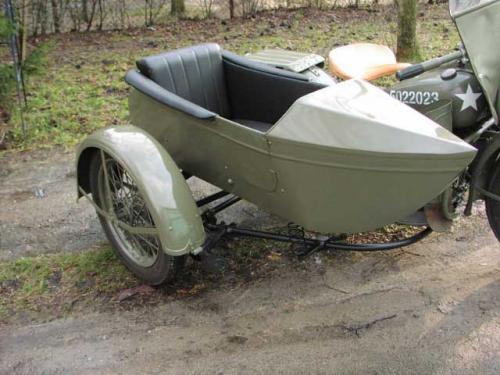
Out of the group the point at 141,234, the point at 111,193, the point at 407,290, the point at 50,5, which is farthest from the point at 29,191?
the point at 50,5

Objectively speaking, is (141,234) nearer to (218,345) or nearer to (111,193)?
(111,193)

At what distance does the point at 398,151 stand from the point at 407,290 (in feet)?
3.74

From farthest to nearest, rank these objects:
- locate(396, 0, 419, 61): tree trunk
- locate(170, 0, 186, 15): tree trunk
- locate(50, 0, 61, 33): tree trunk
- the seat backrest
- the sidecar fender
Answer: locate(170, 0, 186, 15): tree trunk
locate(50, 0, 61, 33): tree trunk
locate(396, 0, 419, 61): tree trunk
the seat backrest
the sidecar fender

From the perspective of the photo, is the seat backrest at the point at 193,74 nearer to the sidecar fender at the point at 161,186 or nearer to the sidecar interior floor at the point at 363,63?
the sidecar fender at the point at 161,186

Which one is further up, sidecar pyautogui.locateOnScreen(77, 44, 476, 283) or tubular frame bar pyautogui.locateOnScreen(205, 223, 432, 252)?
sidecar pyautogui.locateOnScreen(77, 44, 476, 283)

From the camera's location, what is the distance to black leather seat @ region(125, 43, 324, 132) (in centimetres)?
351

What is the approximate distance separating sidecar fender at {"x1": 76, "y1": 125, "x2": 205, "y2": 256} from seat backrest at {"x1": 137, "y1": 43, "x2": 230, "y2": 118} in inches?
17.5

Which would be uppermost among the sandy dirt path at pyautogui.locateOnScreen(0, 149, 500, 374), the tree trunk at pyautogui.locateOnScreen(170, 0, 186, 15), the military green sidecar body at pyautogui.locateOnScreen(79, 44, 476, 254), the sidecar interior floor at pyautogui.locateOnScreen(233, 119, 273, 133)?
the military green sidecar body at pyautogui.locateOnScreen(79, 44, 476, 254)

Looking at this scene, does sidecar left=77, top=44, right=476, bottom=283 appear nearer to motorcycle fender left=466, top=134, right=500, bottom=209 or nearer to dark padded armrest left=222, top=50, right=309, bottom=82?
dark padded armrest left=222, top=50, right=309, bottom=82

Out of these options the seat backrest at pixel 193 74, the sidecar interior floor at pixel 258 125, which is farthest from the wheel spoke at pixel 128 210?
the sidecar interior floor at pixel 258 125

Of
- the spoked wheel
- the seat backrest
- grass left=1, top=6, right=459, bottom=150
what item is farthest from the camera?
grass left=1, top=6, right=459, bottom=150

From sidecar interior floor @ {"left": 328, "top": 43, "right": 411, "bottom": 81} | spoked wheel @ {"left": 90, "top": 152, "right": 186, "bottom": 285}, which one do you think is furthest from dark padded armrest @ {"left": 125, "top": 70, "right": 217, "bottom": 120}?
sidecar interior floor @ {"left": 328, "top": 43, "right": 411, "bottom": 81}

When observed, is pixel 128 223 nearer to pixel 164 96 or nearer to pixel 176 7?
pixel 164 96

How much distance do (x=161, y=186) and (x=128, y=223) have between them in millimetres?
563
